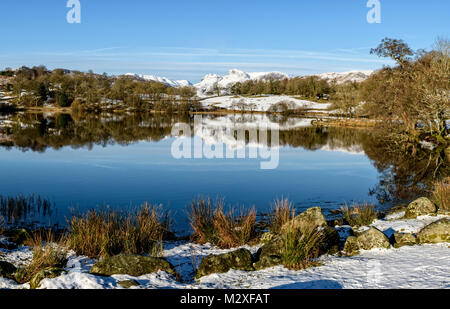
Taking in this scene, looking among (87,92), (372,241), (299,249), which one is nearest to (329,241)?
(372,241)

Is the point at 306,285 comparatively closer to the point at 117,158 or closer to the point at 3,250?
the point at 3,250

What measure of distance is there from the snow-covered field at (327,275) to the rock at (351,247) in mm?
252

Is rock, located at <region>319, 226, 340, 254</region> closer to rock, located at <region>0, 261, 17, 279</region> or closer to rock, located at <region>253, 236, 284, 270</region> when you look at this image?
rock, located at <region>253, 236, 284, 270</region>

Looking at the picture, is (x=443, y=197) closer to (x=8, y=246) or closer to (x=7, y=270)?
(x=7, y=270)

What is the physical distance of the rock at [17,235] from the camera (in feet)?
34.1

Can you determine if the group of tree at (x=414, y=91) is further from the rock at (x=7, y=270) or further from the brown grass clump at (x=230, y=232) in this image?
the rock at (x=7, y=270)

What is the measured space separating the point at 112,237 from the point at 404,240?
7157 millimetres

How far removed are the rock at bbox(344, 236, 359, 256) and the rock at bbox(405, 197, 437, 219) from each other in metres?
4.00

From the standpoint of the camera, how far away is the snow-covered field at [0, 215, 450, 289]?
6.56m

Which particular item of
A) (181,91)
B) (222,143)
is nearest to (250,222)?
(222,143)

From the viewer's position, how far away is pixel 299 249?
8.16m

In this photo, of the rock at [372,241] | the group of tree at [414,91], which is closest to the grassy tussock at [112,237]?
the rock at [372,241]

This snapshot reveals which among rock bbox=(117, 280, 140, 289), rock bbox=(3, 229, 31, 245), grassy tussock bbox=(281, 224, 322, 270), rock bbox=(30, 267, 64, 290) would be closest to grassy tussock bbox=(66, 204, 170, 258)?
rock bbox=(3, 229, 31, 245)

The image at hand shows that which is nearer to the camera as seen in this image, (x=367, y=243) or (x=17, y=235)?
(x=367, y=243)
